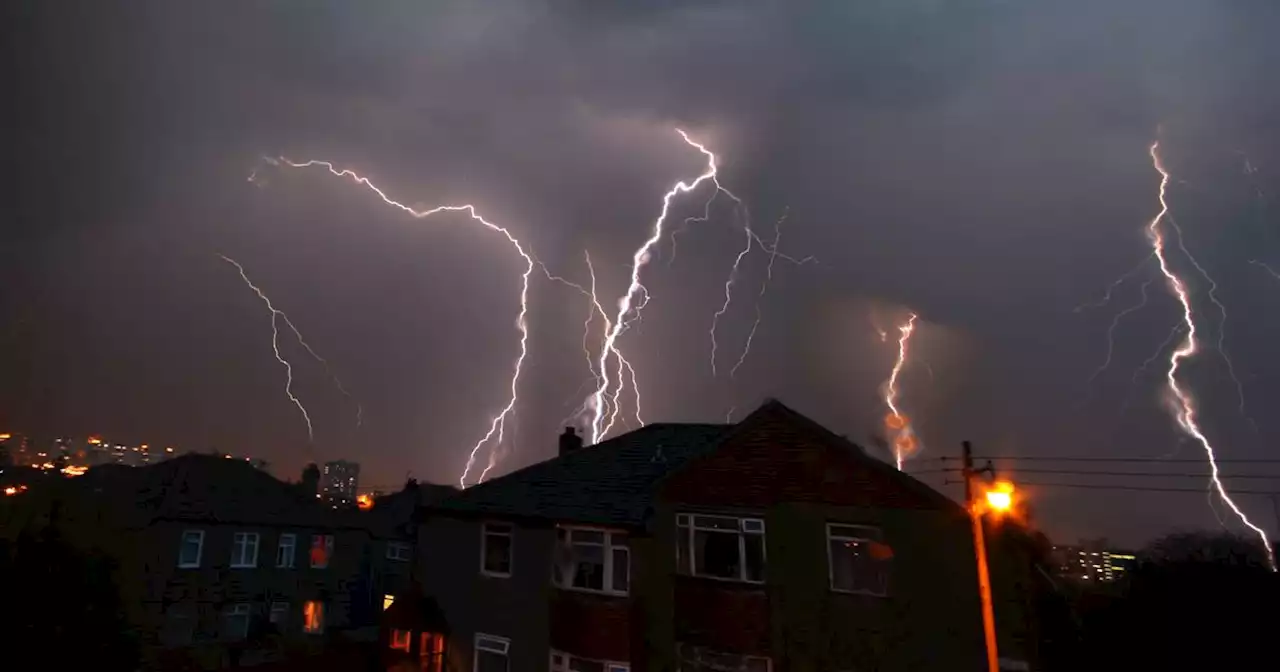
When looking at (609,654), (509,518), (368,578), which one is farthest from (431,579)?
(368,578)

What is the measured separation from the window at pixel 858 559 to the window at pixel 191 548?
25.2m

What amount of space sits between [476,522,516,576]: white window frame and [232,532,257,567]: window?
53.3 ft

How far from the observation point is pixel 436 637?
1825cm

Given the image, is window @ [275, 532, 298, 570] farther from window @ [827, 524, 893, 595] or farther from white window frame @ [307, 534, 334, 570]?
window @ [827, 524, 893, 595]

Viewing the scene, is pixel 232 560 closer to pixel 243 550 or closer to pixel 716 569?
pixel 243 550

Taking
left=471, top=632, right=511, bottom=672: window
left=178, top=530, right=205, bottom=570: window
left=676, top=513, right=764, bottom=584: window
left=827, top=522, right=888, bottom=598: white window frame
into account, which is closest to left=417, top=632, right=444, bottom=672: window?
left=471, top=632, right=511, bottom=672: window

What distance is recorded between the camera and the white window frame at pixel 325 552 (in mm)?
30859

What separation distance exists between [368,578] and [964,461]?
3260cm

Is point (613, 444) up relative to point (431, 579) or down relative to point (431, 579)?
up

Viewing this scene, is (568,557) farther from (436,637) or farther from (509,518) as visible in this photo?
(436,637)

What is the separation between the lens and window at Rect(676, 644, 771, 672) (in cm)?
1450

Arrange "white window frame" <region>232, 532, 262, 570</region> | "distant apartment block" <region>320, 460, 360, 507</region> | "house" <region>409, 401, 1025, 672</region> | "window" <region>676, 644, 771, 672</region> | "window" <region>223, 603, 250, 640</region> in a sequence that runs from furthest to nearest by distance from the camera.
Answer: "distant apartment block" <region>320, 460, 360, 507</region>, "white window frame" <region>232, 532, 262, 570</region>, "window" <region>223, 603, 250, 640</region>, "window" <region>676, 644, 771, 672</region>, "house" <region>409, 401, 1025, 672</region>

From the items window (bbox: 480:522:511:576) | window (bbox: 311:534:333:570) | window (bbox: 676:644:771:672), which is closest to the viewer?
window (bbox: 676:644:771:672)

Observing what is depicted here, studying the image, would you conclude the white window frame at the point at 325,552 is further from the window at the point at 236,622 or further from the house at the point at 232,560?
the window at the point at 236,622
